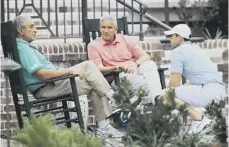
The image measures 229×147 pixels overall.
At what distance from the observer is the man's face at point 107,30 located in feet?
25.6

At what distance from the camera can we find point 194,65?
7414mm

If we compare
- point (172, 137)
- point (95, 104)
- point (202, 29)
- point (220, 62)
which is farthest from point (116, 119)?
point (202, 29)

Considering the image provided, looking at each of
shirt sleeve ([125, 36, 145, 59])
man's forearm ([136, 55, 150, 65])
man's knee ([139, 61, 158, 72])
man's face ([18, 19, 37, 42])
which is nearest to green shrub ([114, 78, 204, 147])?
man's face ([18, 19, 37, 42])

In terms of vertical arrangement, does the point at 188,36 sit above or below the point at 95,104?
above

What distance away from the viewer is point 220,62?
9.22m

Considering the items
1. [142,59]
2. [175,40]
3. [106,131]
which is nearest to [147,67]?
[142,59]

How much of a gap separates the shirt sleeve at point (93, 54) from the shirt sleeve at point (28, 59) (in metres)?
0.81

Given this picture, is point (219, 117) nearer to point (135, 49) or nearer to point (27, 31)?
point (27, 31)

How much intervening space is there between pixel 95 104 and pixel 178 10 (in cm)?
586

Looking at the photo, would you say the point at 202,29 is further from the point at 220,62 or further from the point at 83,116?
the point at 83,116

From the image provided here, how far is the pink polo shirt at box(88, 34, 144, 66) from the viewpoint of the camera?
782 centimetres

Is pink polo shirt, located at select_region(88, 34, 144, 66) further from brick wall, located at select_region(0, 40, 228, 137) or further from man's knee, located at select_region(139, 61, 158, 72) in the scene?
brick wall, located at select_region(0, 40, 228, 137)

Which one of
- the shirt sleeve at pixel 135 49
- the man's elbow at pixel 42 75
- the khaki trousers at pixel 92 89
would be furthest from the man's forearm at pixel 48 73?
the shirt sleeve at pixel 135 49

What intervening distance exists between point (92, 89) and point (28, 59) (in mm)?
667
